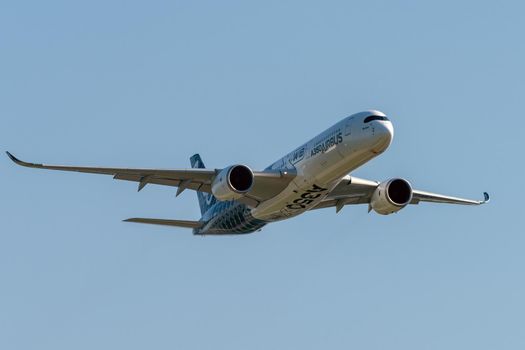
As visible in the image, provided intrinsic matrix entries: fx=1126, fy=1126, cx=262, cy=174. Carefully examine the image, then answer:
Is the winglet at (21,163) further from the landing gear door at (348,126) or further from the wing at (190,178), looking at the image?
the landing gear door at (348,126)

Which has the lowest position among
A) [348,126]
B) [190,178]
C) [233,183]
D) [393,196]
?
[393,196]

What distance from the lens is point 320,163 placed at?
48.5 meters

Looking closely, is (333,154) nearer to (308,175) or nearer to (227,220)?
(308,175)

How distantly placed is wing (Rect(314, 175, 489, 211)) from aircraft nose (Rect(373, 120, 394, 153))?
6.93 metres

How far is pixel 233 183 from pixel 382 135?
723 centimetres

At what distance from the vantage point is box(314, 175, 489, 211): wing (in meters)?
54.1

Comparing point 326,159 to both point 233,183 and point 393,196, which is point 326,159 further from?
point 393,196

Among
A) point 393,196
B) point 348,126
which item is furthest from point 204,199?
point 348,126

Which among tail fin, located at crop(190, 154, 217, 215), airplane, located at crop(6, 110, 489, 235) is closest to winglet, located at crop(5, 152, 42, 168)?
airplane, located at crop(6, 110, 489, 235)

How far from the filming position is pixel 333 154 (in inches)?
1887

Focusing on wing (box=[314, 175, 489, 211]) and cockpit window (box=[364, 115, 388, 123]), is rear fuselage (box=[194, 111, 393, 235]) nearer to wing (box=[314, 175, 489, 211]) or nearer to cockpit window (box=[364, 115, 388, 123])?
cockpit window (box=[364, 115, 388, 123])

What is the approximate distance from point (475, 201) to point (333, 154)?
14.5 metres

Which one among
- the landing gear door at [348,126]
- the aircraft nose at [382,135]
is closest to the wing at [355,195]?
the landing gear door at [348,126]

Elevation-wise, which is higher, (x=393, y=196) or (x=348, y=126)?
(x=348, y=126)
